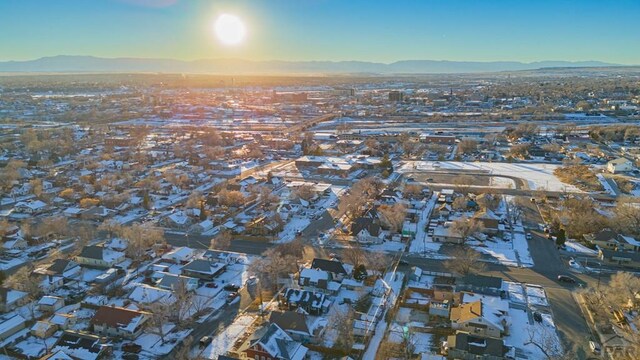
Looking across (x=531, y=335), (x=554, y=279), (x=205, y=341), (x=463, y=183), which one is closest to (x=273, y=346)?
(x=205, y=341)

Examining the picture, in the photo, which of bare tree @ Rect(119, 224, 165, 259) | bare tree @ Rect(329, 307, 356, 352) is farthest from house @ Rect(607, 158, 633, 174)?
bare tree @ Rect(119, 224, 165, 259)

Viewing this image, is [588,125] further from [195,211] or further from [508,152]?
[195,211]

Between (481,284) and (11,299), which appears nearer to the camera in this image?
(11,299)

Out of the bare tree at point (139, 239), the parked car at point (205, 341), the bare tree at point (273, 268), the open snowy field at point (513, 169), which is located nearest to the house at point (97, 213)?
the bare tree at point (139, 239)

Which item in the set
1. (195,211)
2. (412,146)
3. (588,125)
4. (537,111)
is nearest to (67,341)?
(195,211)

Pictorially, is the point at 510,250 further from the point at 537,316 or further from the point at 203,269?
the point at 203,269

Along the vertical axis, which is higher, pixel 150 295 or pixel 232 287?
pixel 150 295
